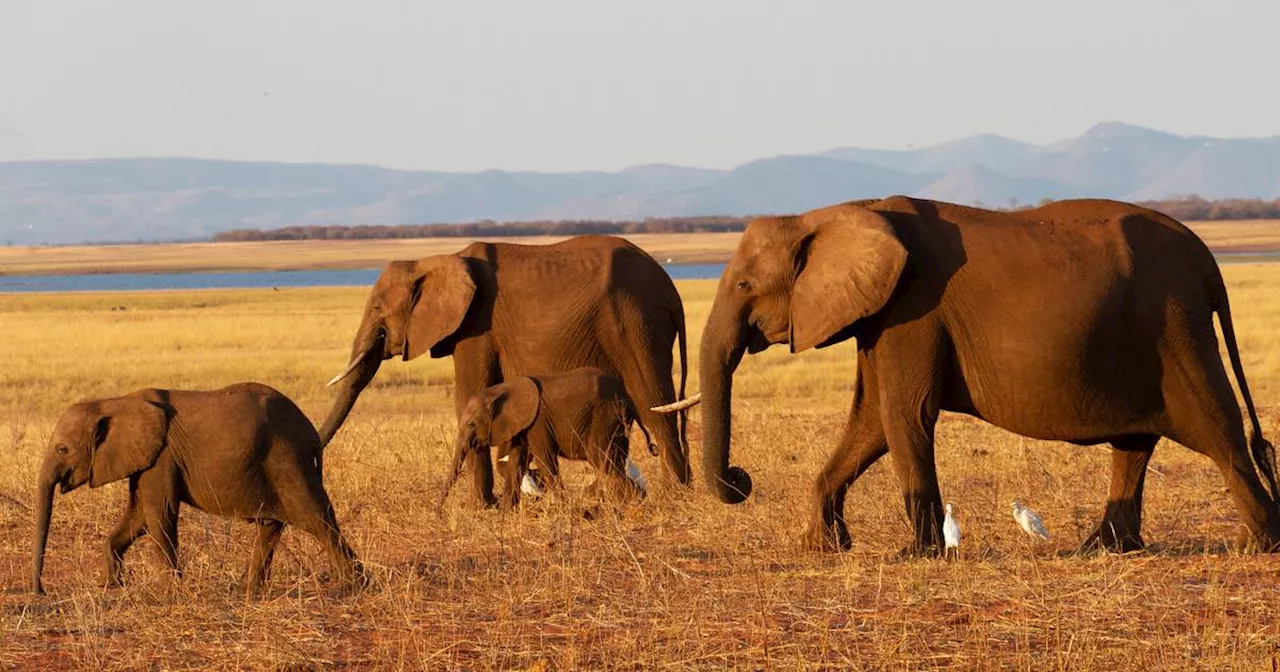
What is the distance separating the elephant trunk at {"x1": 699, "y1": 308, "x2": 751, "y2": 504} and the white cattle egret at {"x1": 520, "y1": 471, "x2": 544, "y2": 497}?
2.93 meters

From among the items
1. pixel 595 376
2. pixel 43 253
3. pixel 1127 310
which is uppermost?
pixel 1127 310

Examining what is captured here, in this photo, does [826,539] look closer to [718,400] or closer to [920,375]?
[718,400]

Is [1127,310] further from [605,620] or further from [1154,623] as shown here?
[605,620]

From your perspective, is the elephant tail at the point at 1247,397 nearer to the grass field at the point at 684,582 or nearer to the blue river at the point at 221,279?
the grass field at the point at 684,582

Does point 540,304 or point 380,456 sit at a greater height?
point 540,304

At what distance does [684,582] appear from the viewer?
29.8ft

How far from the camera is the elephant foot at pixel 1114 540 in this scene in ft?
33.7

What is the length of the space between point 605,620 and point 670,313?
6.39 m

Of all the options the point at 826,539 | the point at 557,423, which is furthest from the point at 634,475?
the point at 826,539

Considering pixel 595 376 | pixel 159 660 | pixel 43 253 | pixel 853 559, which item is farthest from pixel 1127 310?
pixel 43 253

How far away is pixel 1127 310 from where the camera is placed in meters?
9.73

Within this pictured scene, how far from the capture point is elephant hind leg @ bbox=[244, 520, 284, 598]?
9273 mm

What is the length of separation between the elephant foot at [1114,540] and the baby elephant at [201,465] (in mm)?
4074

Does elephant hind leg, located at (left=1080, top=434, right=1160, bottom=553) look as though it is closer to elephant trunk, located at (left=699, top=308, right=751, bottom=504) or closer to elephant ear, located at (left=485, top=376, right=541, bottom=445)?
elephant trunk, located at (left=699, top=308, right=751, bottom=504)
